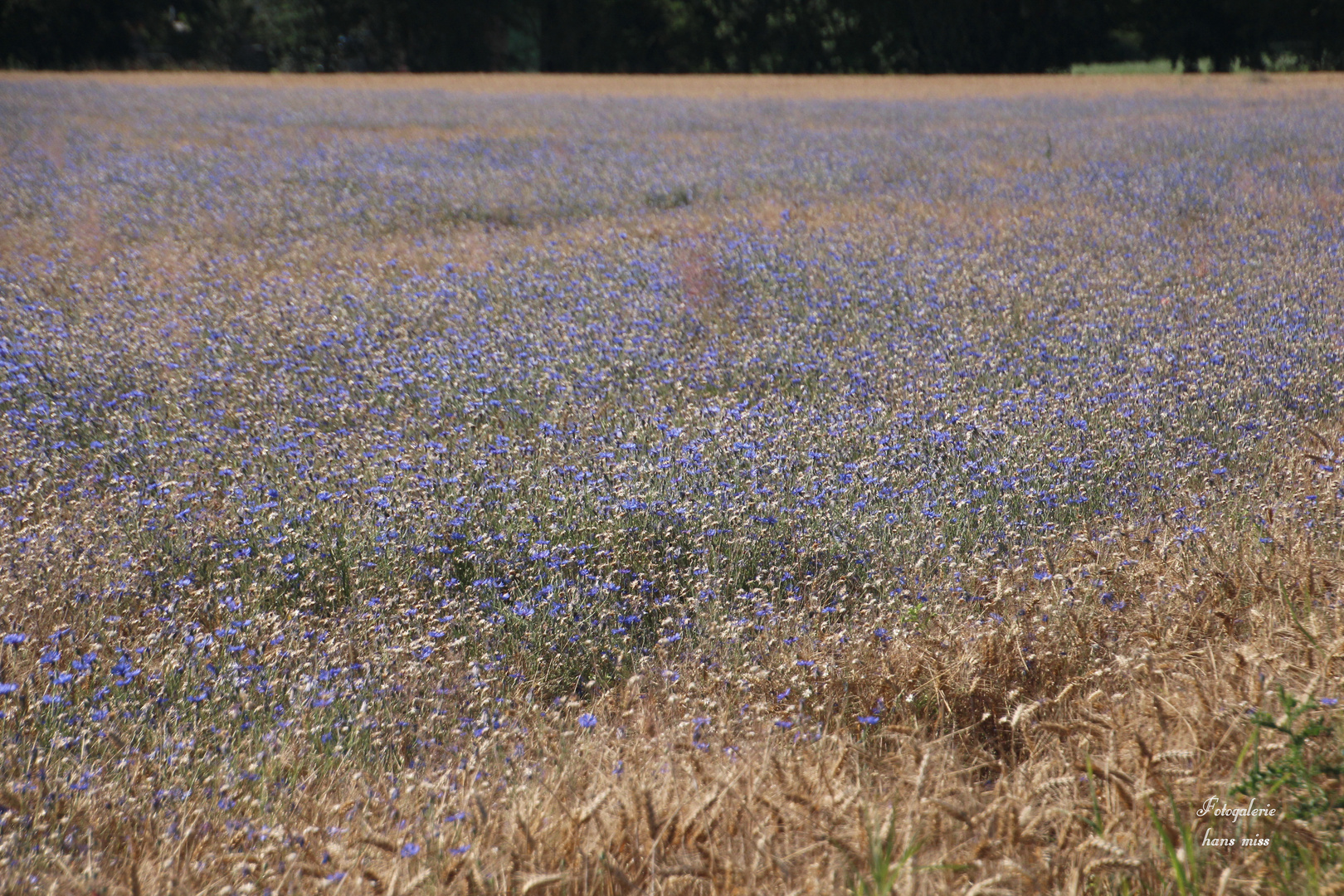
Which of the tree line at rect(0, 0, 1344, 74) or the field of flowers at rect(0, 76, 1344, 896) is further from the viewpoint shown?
the tree line at rect(0, 0, 1344, 74)

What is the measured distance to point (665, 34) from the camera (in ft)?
153

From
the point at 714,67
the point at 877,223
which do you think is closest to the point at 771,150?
the point at 877,223

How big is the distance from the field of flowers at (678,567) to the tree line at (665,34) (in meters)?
36.1

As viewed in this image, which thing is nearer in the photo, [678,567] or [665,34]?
[678,567]

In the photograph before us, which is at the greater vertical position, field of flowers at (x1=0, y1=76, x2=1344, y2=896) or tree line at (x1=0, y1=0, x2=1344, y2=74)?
tree line at (x1=0, y1=0, x2=1344, y2=74)

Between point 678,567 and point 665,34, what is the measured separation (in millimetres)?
47390

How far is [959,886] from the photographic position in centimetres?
185

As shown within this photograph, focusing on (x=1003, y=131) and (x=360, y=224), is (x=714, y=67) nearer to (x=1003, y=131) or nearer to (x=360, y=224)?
(x=1003, y=131)

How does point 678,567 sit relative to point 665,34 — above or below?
below

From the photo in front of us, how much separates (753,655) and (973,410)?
195 cm

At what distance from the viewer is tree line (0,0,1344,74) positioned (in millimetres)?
38344

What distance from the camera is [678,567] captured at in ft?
11.1

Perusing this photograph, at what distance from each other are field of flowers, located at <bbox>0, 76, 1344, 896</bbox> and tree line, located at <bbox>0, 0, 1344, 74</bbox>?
36.1 metres

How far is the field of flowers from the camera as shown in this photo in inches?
77.6
